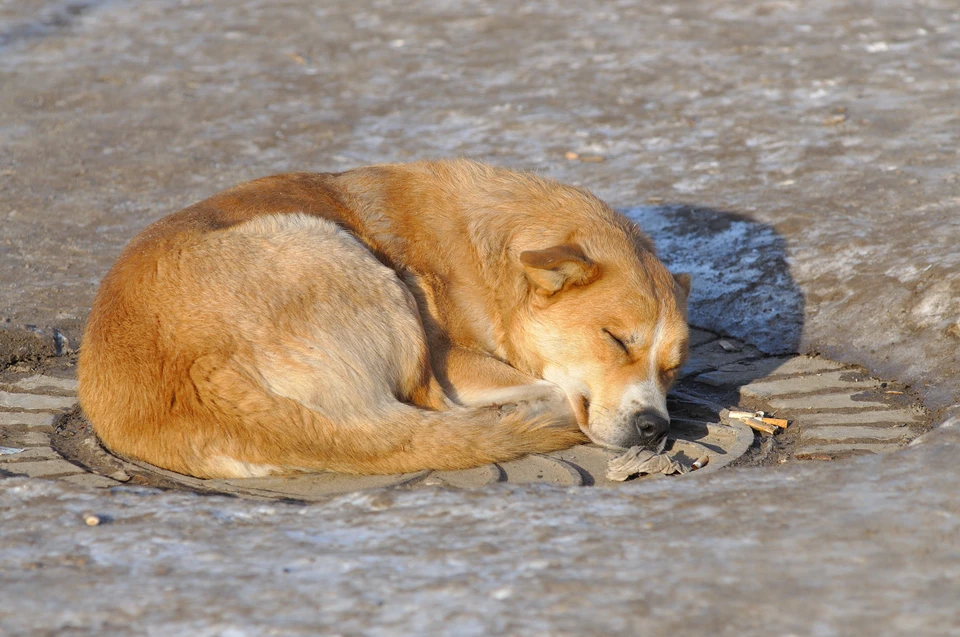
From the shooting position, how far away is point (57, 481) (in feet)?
12.2

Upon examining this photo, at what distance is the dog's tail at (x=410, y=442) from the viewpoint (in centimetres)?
Result: 398

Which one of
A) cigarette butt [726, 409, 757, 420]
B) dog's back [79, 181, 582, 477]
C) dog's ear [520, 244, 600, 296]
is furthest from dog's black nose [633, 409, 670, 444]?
dog's ear [520, 244, 600, 296]

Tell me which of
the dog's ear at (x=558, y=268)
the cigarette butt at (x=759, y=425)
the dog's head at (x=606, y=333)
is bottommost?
the cigarette butt at (x=759, y=425)

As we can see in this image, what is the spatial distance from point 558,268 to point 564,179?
3.34 m

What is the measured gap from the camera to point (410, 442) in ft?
13.2

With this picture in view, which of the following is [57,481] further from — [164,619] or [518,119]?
[518,119]

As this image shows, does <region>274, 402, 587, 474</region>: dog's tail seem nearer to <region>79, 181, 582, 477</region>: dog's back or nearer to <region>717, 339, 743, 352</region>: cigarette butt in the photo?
<region>79, 181, 582, 477</region>: dog's back

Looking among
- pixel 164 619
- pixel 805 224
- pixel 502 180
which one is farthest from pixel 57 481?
pixel 805 224

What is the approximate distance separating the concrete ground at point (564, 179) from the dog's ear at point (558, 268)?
1260mm

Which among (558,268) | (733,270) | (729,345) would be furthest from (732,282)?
(558,268)

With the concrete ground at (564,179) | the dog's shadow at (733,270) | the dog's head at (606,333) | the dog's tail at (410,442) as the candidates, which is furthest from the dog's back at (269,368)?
the dog's shadow at (733,270)

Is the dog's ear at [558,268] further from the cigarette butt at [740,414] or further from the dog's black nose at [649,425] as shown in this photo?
the cigarette butt at [740,414]

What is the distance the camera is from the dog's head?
446 centimetres

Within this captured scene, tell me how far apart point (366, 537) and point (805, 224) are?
14.1 feet
